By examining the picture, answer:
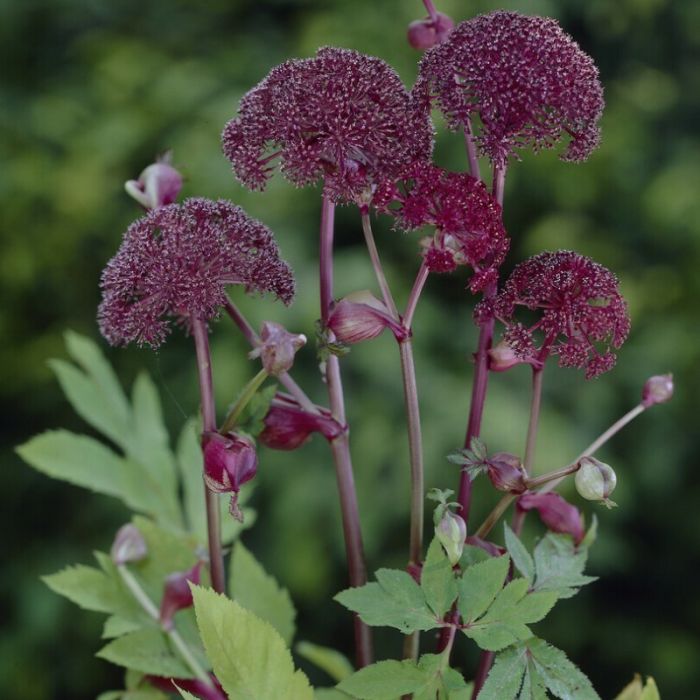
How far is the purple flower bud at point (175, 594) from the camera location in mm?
457

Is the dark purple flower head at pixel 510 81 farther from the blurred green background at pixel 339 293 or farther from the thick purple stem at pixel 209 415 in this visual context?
the blurred green background at pixel 339 293

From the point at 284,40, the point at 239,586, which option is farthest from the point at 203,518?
the point at 284,40

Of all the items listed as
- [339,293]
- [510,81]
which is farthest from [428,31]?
[339,293]

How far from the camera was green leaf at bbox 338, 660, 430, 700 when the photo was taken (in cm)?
35

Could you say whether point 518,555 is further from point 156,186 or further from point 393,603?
point 156,186

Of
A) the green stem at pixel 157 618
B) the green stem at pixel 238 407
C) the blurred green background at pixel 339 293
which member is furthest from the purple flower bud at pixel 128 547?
the blurred green background at pixel 339 293

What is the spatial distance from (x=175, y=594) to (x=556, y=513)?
0.17 m

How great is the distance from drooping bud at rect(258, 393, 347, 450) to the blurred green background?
73cm

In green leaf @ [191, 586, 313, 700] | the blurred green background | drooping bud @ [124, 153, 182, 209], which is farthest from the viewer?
the blurred green background

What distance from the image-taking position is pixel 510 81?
34 centimetres

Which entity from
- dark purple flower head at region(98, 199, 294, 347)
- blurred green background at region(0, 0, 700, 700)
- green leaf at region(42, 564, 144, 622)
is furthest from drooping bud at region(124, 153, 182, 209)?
blurred green background at region(0, 0, 700, 700)

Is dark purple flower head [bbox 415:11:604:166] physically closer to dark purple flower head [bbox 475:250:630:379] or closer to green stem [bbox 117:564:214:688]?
dark purple flower head [bbox 475:250:630:379]

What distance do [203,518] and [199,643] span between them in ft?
0.33

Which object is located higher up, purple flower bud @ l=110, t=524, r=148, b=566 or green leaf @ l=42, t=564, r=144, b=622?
purple flower bud @ l=110, t=524, r=148, b=566
